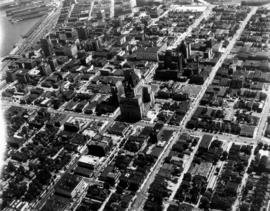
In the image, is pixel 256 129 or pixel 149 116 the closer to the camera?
pixel 256 129

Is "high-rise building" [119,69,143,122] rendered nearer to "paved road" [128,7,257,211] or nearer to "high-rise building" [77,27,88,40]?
"paved road" [128,7,257,211]

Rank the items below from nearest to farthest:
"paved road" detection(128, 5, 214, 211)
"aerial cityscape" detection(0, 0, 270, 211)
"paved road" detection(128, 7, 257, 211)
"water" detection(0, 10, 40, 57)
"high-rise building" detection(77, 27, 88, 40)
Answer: "paved road" detection(128, 5, 214, 211) → "paved road" detection(128, 7, 257, 211) → "aerial cityscape" detection(0, 0, 270, 211) → "high-rise building" detection(77, 27, 88, 40) → "water" detection(0, 10, 40, 57)

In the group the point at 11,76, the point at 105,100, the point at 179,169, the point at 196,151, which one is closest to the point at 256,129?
the point at 196,151

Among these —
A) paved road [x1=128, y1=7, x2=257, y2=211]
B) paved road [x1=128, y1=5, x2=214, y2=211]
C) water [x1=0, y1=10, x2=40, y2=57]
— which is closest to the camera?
paved road [x1=128, y1=5, x2=214, y2=211]

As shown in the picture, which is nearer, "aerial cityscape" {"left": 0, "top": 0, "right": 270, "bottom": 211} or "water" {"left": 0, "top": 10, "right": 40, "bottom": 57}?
"aerial cityscape" {"left": 0, "top": 0, "right": 270, "bottom": 211}

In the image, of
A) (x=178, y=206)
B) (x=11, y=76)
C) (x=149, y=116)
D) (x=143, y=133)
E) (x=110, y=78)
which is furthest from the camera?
(x=11, y=76)

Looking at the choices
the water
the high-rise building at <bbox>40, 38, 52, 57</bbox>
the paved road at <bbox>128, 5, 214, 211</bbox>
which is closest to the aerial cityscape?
the paved road at <bbox>128, 5, 214, 211</bbox>

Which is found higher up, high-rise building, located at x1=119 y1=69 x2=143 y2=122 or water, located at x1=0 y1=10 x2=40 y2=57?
high-rise building, located at x1=119 y1=69 x2=143 y2=122

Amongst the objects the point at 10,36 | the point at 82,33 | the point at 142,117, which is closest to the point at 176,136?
the point at 142,117

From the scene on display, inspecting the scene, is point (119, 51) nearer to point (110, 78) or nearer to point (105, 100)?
point (110, 78)
